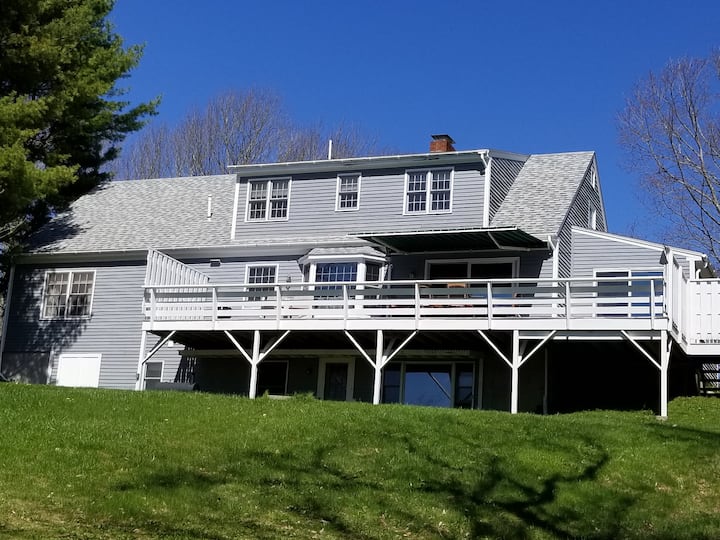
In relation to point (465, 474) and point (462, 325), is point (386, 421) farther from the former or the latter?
point (462, 325)

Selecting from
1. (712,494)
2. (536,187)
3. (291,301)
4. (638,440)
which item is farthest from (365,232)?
(712,494)

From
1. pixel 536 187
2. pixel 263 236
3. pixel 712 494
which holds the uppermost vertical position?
pixel 536 187

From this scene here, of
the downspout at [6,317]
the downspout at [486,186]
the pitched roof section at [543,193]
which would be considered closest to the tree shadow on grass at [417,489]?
the pitched roof section at [543,193]

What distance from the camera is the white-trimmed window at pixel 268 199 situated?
27.3 m

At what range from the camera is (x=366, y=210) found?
2614cm

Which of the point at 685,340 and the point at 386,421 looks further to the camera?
the point at 685,340

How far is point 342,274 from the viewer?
25094 mm

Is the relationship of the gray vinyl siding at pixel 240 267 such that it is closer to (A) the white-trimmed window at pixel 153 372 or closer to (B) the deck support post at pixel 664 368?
(A) the white-trimmed window at pixel 153 372

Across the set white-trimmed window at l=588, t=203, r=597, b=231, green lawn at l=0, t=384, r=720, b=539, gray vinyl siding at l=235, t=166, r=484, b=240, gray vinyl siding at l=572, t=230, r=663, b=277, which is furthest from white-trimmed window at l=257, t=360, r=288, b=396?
white-trimmed window at l=588, t=203, r=597, b=231

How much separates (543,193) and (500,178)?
4.03 ft

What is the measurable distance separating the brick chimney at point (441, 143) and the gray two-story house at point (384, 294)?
5cm

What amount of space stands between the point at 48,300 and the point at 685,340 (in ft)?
58.6

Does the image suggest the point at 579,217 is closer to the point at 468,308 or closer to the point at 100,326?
the point at 468,308

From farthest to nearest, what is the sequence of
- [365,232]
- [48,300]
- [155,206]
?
1. [155,206]
2. [48,300]
3. [365,232]
